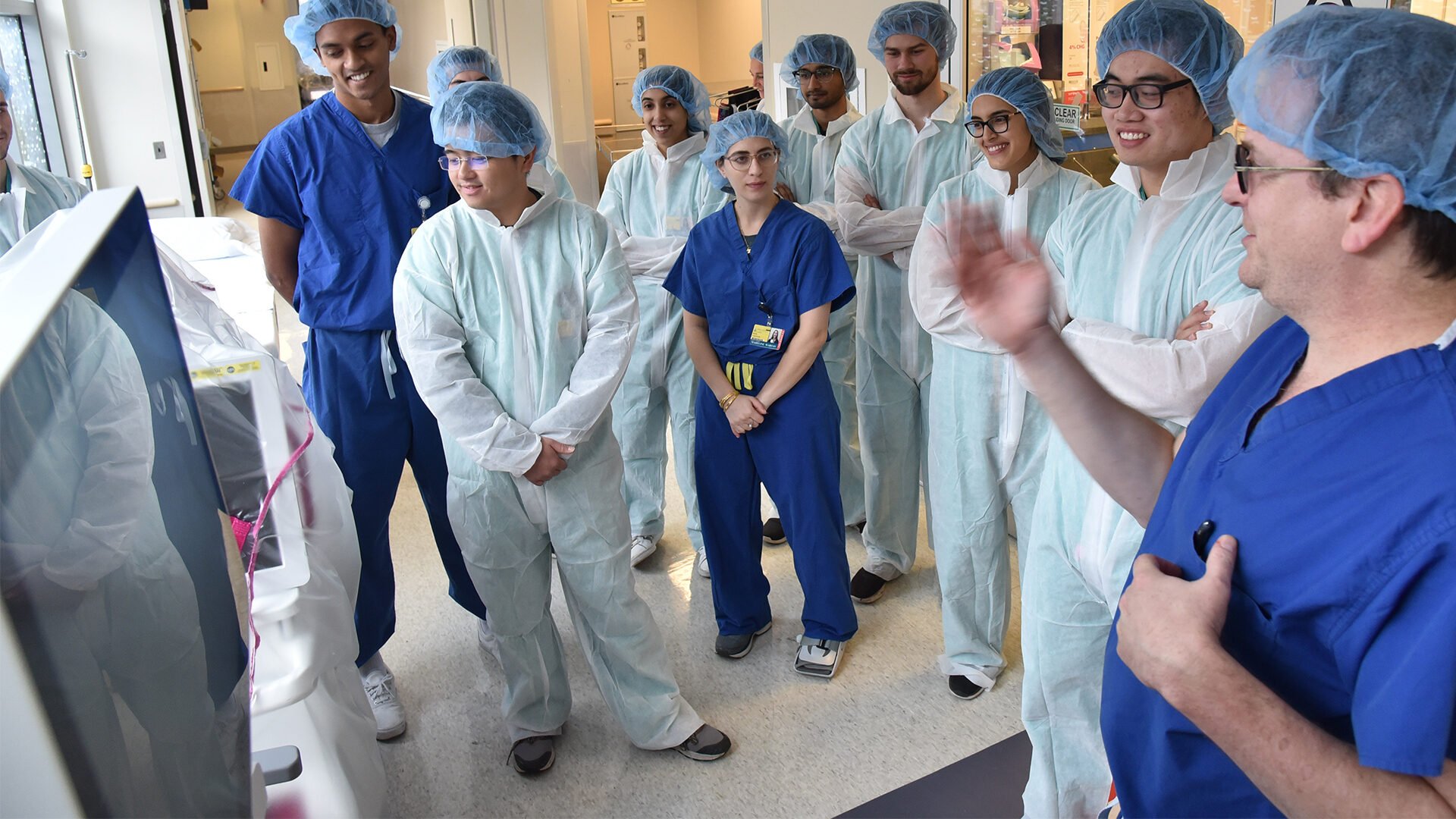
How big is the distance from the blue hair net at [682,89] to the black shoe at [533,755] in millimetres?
1985

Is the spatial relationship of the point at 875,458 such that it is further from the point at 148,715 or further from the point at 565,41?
the point at 565,41

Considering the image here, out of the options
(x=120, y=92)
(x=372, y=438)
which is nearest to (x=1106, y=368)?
(x=372, y=438)

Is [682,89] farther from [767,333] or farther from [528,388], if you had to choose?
[528,388]

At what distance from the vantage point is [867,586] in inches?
124

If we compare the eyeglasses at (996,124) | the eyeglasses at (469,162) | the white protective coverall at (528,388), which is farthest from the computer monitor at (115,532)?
the eyeglasses at (996,124)

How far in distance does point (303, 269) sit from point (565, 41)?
18.5ft

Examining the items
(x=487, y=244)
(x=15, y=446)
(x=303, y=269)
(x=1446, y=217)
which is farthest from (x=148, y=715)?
(x=303, y=269)

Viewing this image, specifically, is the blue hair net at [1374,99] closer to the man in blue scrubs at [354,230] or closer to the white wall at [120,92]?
the man in blue scrubs at [354,230]

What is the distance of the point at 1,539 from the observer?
0.49 metres

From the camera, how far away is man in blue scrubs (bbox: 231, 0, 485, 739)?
8.04 ft

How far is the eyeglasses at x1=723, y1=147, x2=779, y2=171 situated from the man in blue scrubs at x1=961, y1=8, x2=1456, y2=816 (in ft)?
5.52

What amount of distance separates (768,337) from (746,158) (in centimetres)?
46

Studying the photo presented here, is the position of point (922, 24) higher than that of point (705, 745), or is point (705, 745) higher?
point (922, 24)

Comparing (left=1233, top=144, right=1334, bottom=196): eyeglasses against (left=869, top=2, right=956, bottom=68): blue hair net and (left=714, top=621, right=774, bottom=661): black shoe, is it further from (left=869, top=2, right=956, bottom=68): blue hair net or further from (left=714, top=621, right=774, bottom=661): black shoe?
(left=869, top=2, right=956, bottom=68): blue hair net
